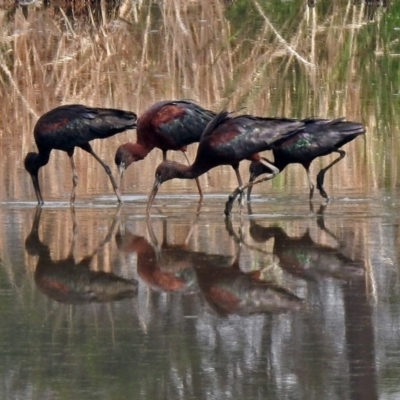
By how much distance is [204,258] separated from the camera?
8.34m

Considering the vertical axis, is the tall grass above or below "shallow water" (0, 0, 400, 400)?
above

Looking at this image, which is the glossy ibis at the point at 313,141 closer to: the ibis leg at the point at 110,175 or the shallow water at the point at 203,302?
the shallow water at the point at 203,302

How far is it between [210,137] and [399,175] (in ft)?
6.79

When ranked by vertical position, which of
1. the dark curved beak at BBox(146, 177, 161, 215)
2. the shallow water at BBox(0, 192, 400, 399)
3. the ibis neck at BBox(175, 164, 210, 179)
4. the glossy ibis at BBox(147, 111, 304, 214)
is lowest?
the shallow water at BBox(0, 192, 400, 399)

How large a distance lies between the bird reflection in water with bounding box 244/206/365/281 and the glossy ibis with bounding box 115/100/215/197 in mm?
2349

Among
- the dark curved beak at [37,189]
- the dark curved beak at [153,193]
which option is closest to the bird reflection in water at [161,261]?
the dark curved beak at [153,193]

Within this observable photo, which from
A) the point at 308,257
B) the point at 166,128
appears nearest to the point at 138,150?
the point at 166,128

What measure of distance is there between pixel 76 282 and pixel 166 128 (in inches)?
155

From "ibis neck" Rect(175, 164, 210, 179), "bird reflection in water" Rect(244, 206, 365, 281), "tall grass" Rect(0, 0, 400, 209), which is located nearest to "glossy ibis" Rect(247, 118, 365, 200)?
"tall grass" Rect(0, 0, 400, 209)

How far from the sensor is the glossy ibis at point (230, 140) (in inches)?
388

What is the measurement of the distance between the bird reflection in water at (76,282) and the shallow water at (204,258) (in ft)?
0.06

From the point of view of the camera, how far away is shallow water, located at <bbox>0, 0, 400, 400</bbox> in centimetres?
589

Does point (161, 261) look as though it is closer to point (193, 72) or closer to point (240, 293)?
point (240, 293)

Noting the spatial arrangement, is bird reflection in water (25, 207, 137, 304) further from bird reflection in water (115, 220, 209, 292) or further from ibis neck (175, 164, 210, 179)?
ibis neck (175, 164, 210, 179)
